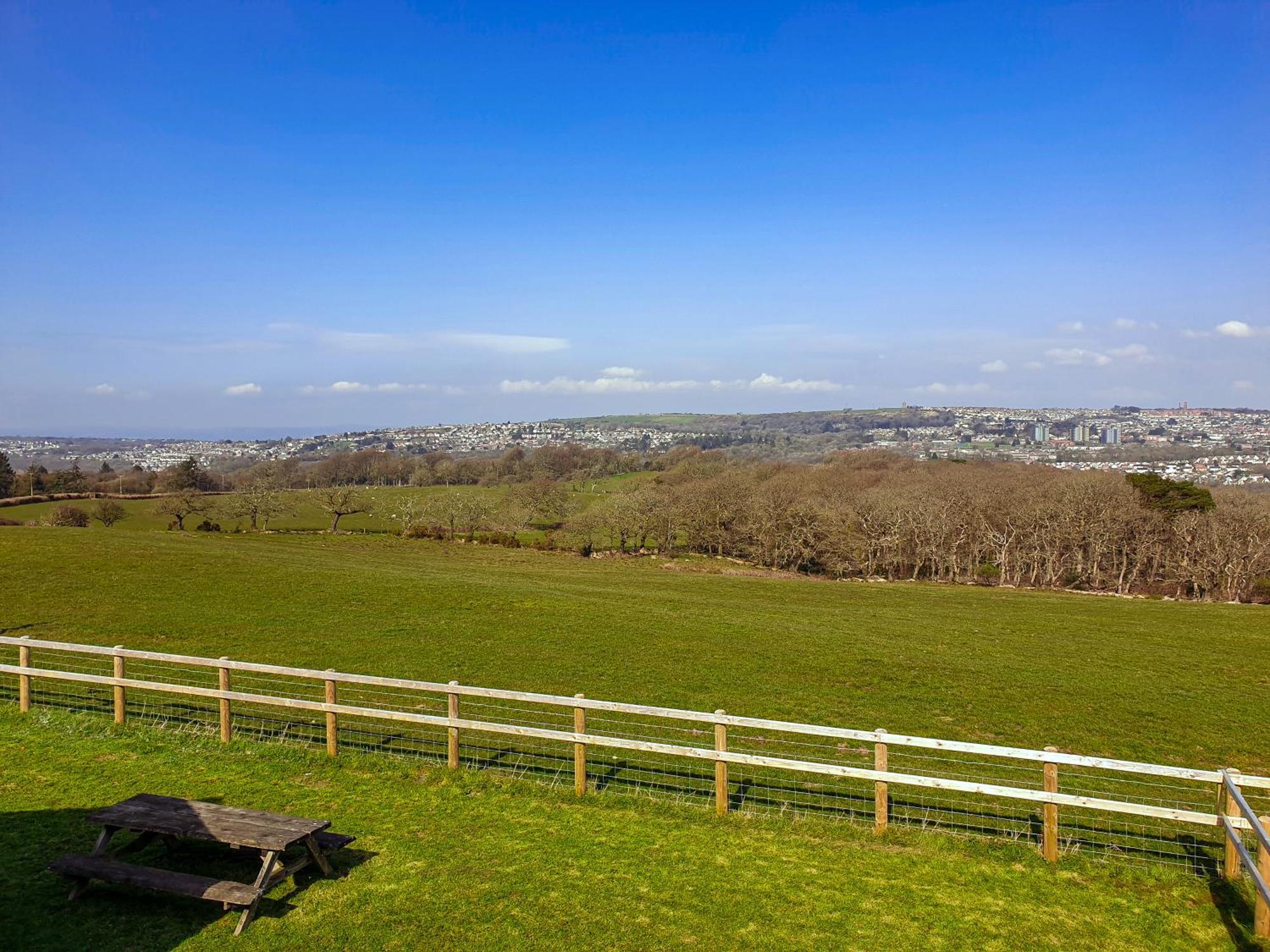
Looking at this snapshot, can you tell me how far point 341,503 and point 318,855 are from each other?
257 feet

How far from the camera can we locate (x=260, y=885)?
7180 mm

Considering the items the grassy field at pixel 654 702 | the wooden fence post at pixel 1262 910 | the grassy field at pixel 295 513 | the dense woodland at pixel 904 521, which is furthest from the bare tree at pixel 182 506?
the wooden fence post at pixel 1262 910

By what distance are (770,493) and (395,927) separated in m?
61.9

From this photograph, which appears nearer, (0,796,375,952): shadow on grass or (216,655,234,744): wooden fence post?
(0,796,375,952): shadow on grass

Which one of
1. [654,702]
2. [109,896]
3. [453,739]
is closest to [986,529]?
[654,702]

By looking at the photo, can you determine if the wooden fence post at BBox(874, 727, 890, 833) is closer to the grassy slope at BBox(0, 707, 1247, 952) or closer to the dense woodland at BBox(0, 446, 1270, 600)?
the grassy slope at BBox(0, 707, 1247, 952)

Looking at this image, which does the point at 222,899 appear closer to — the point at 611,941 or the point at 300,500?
the point at 611,941

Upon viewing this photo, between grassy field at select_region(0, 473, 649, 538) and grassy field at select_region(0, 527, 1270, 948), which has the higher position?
grassy field at select_region(0, 527, 1270, 948)

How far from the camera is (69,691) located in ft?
51.7

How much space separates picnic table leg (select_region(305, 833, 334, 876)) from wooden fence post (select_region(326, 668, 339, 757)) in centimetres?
373

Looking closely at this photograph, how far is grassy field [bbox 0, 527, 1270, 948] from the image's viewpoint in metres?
7.85

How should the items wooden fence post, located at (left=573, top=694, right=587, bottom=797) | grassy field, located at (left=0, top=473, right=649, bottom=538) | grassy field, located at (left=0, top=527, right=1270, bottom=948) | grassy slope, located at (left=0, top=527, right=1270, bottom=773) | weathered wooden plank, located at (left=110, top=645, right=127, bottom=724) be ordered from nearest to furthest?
grassy field, located at (left=0, top=527, right=1270, bottom=948) < wooden fence post, located at (left=573, top=694, right=587, bottom=797) < weathered wooden plank, located at (left=110, top=645, right=127, bottom=724) < grassy slope, located at (left=0, top=527, right=1270, bottom=773) < grassy field, located at (left=0, top=473, right=649, bottom=538)

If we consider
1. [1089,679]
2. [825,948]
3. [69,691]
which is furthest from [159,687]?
[1089,679]

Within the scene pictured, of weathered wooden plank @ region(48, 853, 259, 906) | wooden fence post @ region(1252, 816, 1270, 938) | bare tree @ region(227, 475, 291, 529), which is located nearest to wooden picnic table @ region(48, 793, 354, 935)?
weathered wooden plank @ region(48, 853, 259, 906)
